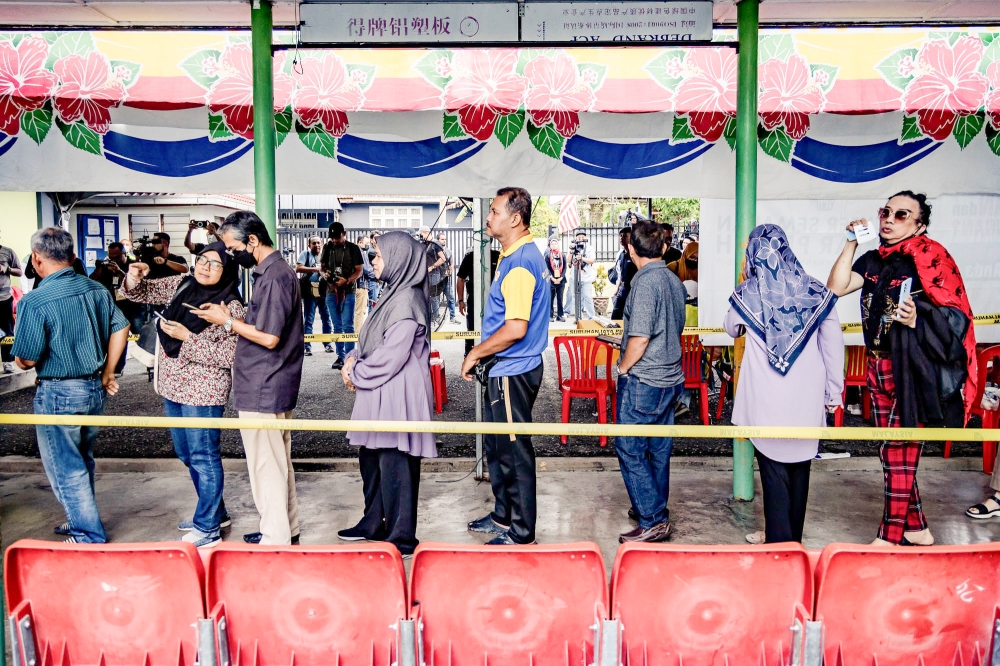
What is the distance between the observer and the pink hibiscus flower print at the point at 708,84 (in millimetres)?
5473

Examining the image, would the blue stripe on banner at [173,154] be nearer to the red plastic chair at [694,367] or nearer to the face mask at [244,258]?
the face mask at [244,258]

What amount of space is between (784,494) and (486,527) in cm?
179

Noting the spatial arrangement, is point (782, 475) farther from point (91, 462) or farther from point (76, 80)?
point (76, 80)

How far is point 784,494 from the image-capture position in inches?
148

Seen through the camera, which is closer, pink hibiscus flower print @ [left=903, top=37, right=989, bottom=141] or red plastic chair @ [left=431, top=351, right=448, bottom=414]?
pink hibiscus flower print @ [left=903, top=37, right=989, bottom=141]

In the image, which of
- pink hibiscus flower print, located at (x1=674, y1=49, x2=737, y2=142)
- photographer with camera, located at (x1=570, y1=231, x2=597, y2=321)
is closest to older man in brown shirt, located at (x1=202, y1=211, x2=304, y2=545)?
pink hibiscus flower print, located at (x1=674, y1=49, x2=737, y2=142)

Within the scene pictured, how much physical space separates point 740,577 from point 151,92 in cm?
503

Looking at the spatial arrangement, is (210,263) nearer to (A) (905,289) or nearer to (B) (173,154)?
(B) (173,154)

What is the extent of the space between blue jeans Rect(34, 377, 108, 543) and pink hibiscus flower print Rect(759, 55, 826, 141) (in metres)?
4.82

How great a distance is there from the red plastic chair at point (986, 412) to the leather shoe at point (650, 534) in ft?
9.42

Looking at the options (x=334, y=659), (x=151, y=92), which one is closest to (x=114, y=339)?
(x=151, y=92)

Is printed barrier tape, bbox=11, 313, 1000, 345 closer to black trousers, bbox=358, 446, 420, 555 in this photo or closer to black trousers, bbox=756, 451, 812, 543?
black trousers, bbox=358, 446, 420, 555

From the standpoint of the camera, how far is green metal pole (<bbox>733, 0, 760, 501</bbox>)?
4.96 metres

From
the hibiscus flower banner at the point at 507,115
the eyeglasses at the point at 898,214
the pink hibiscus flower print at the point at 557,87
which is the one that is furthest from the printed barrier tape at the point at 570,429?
the pink hibiscus flower print at the point at 557,87
